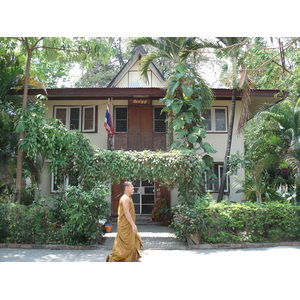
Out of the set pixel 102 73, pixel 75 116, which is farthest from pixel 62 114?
pixel 102 73

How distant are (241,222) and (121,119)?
7.66 metres

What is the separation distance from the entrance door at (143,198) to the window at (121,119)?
2.61 meters

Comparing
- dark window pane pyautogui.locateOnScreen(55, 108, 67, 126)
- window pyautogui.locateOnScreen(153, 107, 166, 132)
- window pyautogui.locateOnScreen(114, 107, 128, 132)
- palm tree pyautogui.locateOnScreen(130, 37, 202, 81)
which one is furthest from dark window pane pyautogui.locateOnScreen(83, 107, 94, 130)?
palm tree pyautogui.locateOnScreen(130, 37, 202, 81)

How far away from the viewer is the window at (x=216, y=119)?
14.6 meters

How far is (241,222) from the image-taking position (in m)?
9.14

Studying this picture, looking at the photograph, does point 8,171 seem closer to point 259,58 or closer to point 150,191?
point 150,191

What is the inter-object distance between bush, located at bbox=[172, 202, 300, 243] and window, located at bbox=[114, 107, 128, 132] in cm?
623

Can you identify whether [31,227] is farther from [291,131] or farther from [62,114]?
[291,131]

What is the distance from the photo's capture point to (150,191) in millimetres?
14617

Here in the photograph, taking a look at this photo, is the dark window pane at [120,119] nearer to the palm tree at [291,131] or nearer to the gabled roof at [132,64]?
the gabled roof at [132,64]

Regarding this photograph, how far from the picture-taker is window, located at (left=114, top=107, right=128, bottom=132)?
14.5m

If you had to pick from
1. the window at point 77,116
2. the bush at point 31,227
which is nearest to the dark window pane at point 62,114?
the window at point 77,116

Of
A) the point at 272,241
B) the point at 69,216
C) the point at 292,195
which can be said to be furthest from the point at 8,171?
the point at 292,195

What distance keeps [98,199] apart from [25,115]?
11.7 ft
